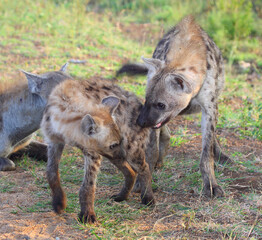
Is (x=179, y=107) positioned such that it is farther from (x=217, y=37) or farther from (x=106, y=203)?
(x=217, y=37)

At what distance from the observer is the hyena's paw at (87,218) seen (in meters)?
2.80

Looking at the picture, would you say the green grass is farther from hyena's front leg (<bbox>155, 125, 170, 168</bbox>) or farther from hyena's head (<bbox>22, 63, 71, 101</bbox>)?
hyena's head (<bbox>22, 63, 71, 101</bbox>)

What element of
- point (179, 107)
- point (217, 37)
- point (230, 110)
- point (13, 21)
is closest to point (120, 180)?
point (179, 107)

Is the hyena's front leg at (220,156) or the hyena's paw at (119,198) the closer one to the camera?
the hyena's paw at (119,198)

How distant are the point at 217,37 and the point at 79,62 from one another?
244 centimetres

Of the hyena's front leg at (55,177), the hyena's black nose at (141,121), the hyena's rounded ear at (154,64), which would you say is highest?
the hyena's rounded ear at (154,64)

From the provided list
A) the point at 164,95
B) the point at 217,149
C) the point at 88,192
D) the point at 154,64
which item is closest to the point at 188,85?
the point at 164,95

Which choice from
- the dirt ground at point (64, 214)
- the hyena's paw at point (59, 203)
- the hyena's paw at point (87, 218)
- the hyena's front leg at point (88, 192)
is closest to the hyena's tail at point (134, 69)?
the dirt ground at point (64, 214)

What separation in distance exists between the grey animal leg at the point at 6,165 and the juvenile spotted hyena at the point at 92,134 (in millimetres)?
954

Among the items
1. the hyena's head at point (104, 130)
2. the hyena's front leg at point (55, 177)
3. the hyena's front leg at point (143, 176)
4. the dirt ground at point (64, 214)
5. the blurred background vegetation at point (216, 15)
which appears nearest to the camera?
the dirt ground at point (64, 214)

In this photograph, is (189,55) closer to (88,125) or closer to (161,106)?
(161,106)

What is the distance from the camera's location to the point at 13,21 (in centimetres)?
752

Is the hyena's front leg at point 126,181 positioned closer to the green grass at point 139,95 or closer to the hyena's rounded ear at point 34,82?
the green grass at point 139,95

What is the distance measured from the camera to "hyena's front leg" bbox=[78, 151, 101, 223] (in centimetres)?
282
